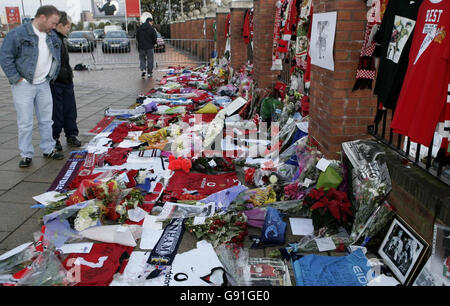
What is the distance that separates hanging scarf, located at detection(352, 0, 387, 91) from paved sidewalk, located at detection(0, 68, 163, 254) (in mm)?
3565

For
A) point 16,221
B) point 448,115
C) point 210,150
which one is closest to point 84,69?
point 210,150

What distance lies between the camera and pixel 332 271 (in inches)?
120

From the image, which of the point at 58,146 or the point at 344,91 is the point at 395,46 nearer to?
the point at 344,91

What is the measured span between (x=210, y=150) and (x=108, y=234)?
8.60 ft

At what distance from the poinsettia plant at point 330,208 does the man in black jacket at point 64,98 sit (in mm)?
4216

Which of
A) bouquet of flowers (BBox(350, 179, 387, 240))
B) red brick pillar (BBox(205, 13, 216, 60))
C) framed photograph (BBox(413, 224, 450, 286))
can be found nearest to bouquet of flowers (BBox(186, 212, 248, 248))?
bouquet of flowers (BBox(350, 179, 387, 240))

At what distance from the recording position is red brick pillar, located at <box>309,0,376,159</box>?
13.1 ft

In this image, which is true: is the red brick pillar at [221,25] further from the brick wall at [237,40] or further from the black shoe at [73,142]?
the black shoe at [73,142]

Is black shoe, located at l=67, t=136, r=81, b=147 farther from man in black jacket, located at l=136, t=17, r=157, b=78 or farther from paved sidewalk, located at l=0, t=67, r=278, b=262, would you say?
man in black jacket, located at l=136, t=17, r=157, b=78

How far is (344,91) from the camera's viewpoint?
4.16 meters

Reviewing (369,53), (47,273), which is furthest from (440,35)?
(47,273)

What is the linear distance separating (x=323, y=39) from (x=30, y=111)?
3882 mm

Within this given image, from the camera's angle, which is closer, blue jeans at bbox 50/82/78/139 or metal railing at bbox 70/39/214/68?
blue jeans at bbox 50/82/78/139

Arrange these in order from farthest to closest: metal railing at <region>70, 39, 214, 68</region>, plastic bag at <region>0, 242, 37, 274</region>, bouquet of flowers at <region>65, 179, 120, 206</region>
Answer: metal railing at <region>70, 39, 214, 68</region>
bouquet of flowers at <region>65, 179, 120, 206</region>
plastic bag at <region>0, 242, 37, 274</region>
